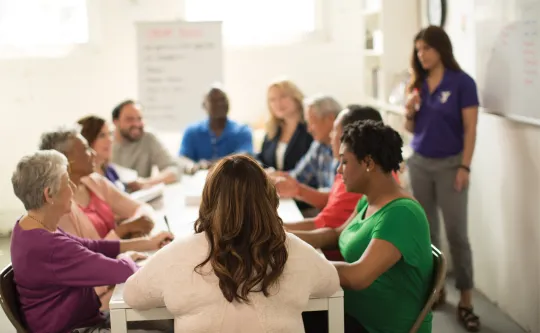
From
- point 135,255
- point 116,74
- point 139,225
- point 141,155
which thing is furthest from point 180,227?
point 116,74

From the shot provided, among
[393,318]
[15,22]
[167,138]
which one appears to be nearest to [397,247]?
[393,318]

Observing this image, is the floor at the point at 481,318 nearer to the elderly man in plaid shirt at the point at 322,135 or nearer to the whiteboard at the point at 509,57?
the elderly man in plaid shirt at the point at 322,135

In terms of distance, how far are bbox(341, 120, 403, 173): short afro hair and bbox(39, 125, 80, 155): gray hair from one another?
4.01ft

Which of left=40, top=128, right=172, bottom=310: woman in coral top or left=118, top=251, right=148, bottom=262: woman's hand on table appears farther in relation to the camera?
left=40, top=128, right=172, bottom=310: woman in coral top

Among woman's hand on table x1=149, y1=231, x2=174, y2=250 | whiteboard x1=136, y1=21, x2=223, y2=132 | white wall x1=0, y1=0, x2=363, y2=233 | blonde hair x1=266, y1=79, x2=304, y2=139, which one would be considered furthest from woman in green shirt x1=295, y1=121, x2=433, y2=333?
white wall x1=0, y1=0, x2=363, y2=233

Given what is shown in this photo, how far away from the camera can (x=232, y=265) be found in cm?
184

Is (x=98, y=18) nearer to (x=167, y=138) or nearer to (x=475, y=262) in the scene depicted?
(x=167, y=138)

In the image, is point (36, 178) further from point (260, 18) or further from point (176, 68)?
point (260, 18)

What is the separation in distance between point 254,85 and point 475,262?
2742 millimetres

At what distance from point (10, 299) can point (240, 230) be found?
90cm

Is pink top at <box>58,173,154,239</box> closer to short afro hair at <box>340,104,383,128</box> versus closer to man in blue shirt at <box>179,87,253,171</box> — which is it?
short afro hair at <box>340,104,383,128</box>

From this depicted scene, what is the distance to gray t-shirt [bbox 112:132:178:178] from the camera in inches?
193

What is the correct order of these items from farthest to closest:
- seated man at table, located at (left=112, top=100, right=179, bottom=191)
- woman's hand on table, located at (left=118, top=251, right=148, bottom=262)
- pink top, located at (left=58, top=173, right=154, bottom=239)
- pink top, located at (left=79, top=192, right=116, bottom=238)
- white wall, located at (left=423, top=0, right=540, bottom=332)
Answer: seated man at table, located at (left=112, top=100, right=179, bottom=191)
white wall, located at (left=423, top=0, right=540, bottom=332)
pink top, located at (left=79, top=192, right=116, bottom=238)
pink top, located at (left=58, top=173, right=154, bottom=239)
woman's hand on table, located at (left=118, top=251, right=148, bottom=262)

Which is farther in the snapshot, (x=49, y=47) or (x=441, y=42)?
(x=49, y=47)
